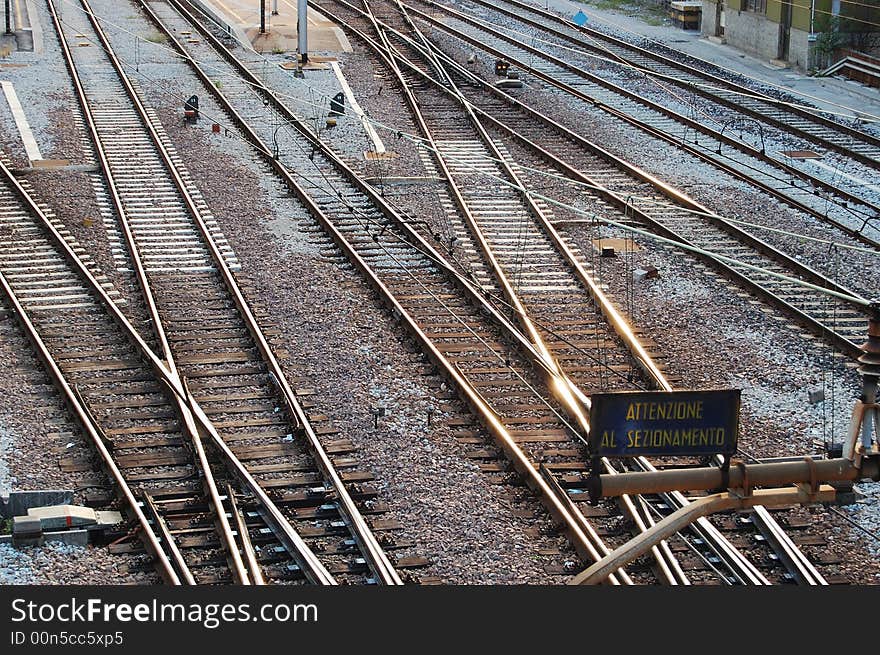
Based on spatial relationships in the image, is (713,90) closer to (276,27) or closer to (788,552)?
(276,27)

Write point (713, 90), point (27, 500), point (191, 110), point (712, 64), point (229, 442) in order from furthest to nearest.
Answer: point (712, 64)
point (713, 90)
point (191, 110)
point (229, 442)
point (27, 500)

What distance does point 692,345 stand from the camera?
17266 millimetres

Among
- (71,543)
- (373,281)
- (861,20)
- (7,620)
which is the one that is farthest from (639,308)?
(861,20)

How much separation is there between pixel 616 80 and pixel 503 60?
2.82 metres

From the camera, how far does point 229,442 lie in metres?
14.3

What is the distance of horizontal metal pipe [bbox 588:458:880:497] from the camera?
903 centimetres

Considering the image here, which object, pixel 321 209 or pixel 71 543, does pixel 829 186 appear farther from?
pixel 71 543

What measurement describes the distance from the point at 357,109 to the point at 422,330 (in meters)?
13.2

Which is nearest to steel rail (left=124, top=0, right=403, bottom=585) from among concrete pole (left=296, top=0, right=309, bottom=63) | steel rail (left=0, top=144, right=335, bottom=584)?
steel rail (left=0, top=144, right=335, bottom=584)

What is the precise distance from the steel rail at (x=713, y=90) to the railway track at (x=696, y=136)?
804mm

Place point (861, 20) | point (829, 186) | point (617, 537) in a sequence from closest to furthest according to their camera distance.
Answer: point (617, 537)
point (829, 186)
point (861, 20)

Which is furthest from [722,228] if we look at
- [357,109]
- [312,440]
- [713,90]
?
[713,90]

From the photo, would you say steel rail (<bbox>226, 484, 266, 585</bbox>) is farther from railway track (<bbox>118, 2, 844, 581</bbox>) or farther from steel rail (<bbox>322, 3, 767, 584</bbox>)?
steel rail (<bbox>322, 3, 767, 584</bbox>)

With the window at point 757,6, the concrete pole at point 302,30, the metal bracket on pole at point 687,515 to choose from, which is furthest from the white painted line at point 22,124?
the window at point 757,6
